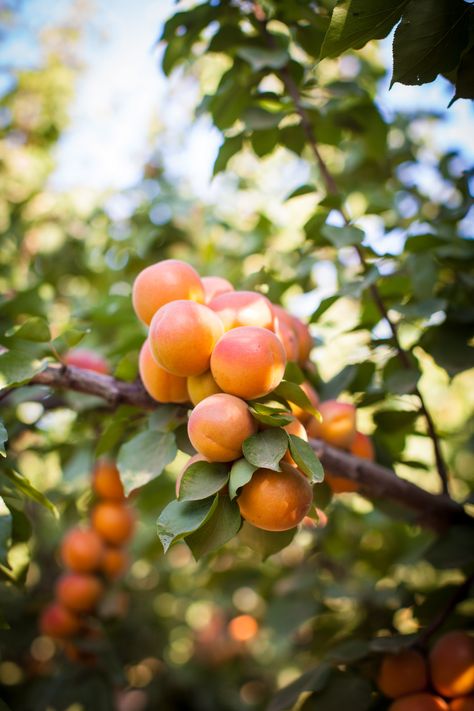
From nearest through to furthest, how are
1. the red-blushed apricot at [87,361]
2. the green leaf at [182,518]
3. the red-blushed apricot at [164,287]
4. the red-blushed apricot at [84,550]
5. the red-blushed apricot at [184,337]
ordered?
the green leaf at [182,518], the red-blushed apricot at [184,337], the red-blushed apricot at [164,287], the red-blushed apricot at [87,361], the red-blushed apricot at [84,550]

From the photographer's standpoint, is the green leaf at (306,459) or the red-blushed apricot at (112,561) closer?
the green leaf at (306,459)

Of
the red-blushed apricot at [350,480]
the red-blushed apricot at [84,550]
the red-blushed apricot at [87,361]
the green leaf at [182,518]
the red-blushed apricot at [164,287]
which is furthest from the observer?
the red-blushed apricot at [84,550]

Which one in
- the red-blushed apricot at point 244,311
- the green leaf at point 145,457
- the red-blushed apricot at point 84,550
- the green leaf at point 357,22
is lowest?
the red-blushed apricot at point 84,550

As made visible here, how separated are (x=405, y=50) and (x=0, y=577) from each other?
3.61ft

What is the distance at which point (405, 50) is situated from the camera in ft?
2.60

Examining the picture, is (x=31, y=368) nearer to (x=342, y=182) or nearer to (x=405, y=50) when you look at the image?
(x=405, y=50)

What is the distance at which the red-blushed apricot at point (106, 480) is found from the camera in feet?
5.06

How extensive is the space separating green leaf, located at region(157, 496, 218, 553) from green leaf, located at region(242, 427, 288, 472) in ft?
0.24

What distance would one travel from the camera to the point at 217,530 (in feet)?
2.47

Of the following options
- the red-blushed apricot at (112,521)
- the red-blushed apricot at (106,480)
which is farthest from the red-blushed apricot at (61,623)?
the red-blushed apricot at (106,480)

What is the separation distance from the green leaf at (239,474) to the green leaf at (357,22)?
57cm

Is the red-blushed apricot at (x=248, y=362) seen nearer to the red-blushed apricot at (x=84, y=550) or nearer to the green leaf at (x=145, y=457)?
the green leaf at (x=145, y=457)

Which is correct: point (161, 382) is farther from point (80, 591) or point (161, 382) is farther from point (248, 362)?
point (80, 591)

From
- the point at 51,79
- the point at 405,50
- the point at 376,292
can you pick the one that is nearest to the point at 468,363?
the point at 376,292
